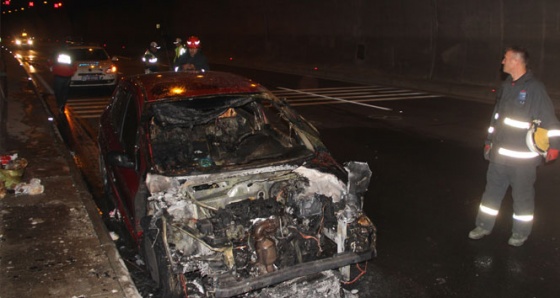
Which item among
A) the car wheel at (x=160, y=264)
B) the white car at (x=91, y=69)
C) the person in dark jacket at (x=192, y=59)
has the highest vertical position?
the person in dark jacket at (x=192, y=59)

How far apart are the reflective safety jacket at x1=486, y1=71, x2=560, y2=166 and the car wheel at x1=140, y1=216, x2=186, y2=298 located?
3.18 m

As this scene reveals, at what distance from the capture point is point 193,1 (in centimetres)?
3941

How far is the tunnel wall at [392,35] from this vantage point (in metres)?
14.4

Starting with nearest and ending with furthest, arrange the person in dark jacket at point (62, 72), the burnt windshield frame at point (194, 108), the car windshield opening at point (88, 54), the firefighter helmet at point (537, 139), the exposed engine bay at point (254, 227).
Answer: the exposed engine bay at point (254, 227), the firefighter helmet at point (537, 139), the burnt windshield frame at point (194, 108), the person in dark jacket at point (62, 72), the car windshield opening at point (88, 54)

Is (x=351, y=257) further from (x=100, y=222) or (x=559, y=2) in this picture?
(x=559, y=2)

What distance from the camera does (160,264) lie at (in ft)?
11.8

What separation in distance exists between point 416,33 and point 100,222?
16031 millimetres

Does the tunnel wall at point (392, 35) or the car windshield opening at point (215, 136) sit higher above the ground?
the tunnel wall at point (392, 35)

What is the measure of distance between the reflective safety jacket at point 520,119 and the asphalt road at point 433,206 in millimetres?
927

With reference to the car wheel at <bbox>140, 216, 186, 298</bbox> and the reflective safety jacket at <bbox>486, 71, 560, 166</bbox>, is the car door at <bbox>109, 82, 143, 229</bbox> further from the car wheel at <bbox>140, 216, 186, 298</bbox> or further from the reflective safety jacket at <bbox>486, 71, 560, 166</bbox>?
the reflective safety jacket at <bbox>486, 71, 560, 166</bbox>

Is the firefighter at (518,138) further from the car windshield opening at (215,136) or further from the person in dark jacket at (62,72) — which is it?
the person in dark jacket at (62,72)

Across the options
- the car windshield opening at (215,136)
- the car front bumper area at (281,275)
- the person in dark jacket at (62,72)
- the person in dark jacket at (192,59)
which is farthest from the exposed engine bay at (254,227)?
the person in dark jacket at (62,72)

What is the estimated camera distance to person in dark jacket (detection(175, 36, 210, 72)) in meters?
10.5

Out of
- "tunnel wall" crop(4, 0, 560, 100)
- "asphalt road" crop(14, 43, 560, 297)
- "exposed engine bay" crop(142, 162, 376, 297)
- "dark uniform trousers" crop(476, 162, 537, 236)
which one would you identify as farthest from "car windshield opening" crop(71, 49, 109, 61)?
"dark uniform trousers" crop(476, 162, 537, 236)
